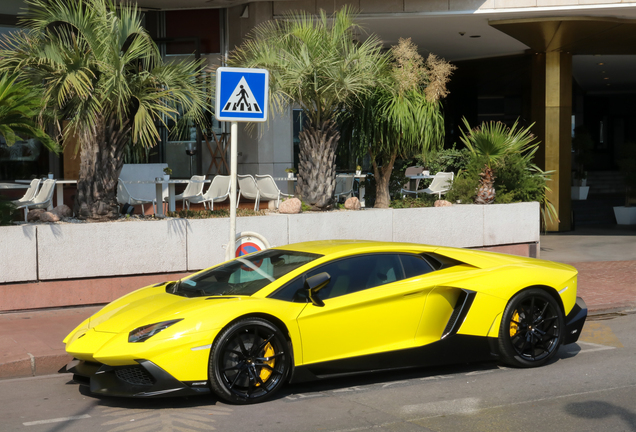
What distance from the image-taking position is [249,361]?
525 cm

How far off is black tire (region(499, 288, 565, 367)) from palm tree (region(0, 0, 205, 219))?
5.07 meters

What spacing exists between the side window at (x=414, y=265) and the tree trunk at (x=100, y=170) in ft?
16.7

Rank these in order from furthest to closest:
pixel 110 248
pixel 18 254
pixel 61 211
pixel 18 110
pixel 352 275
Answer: pixel 61 211
pixel 110 248
pixel 18 254
pixel 18 110
pixel 352 275

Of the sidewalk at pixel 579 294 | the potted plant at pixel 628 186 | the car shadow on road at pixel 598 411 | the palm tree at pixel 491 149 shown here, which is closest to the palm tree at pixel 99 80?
the sidewalk at pixel 579 294

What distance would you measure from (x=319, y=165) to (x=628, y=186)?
13.6 metres

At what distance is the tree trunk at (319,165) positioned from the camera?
11.5 m

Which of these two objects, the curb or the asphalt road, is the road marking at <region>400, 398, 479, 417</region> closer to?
the asphalt road

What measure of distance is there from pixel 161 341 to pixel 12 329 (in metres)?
3.57

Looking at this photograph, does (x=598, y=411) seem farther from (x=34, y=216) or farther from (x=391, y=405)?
(x=34, y=216)

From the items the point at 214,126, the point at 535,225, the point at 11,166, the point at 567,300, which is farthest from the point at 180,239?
the point at 11,166

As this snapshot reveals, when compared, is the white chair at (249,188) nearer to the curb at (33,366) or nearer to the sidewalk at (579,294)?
the sidewalk at (579,294)

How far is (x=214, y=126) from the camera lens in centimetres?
1772

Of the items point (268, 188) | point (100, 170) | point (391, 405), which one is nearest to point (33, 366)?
point (391, 405)

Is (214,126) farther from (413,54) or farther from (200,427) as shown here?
(200,427)
